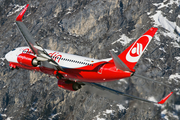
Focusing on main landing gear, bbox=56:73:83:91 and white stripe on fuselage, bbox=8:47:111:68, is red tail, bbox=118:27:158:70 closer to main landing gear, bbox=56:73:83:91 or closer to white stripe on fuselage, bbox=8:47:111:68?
white stripe on fuselage, bbox=8:47:111:68

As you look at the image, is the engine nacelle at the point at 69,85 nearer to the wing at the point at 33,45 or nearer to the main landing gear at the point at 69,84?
the main landing gear at the point at 69,84

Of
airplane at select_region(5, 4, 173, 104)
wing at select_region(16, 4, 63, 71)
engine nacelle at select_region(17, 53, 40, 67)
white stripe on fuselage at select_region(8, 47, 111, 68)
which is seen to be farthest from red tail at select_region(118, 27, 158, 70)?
engine nacelle at select_region(17, 53, 40, 67)

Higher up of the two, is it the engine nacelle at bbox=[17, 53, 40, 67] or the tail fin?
the tail fin

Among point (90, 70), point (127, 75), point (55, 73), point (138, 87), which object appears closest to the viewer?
point (127, 75)

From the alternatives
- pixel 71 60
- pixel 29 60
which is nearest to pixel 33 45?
pixel 29 60

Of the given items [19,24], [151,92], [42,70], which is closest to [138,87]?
[151,92]

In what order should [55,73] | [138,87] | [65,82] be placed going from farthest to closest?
[138,87], [65,82], [55,73]

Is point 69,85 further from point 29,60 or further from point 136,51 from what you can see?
point 136,51

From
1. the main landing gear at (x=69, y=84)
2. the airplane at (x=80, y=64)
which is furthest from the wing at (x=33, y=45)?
the main landing gear at (x=69, y=84)

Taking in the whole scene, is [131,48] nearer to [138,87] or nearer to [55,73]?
[55,73]
